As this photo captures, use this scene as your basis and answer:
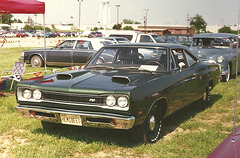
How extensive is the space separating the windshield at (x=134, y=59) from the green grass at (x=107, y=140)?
3.54ft

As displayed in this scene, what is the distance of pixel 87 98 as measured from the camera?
4.44m

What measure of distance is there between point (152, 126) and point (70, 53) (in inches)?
422

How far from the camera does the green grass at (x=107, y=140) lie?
4.55m

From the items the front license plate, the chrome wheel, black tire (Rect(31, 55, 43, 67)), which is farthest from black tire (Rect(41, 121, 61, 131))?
black tire (Rect(31, 55, 43, 67))

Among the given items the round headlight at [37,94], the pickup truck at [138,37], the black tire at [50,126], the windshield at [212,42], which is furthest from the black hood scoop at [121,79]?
the pickup truck at [138,37]

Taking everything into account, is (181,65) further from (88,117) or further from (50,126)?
(50,126)

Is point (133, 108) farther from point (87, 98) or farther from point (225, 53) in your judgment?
point (225, 53)

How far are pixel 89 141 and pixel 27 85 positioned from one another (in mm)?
1218

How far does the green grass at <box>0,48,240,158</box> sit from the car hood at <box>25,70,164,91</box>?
0.85m

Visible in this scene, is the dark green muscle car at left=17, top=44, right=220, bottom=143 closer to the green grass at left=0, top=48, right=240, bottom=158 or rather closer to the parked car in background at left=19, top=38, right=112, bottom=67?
the green grass at left=0, top=48, right=240, bottom=158

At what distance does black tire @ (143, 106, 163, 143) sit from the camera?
15.4ft

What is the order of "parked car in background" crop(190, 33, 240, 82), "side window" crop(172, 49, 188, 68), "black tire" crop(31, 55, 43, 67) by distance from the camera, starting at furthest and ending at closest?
"black tire" crop(31, 55, 43, 67)
"parked car in background" crop(190, 33, 240, 82)
"side window" crop(172, 49, 188, 68)

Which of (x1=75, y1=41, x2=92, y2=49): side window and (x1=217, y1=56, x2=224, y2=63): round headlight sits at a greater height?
(x1=75, y1=41, x2=92, y2=49): side window

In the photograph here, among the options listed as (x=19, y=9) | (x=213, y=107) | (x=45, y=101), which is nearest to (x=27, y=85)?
(x=45, y=101)
